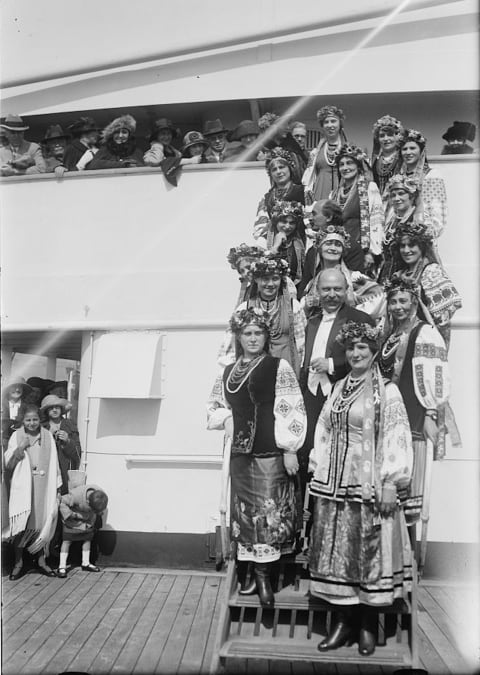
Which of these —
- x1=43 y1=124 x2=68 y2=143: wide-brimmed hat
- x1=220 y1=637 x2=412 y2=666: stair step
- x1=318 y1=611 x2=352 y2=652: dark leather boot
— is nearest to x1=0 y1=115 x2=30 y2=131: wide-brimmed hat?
x1=43 y1=124 x2=68 y2=143: wide-brimmed hat

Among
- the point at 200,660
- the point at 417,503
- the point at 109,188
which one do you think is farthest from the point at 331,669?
the point at 109,188

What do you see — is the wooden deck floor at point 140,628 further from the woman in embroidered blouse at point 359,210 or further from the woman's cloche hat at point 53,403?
the woman in embroidered blouse at point 359,210

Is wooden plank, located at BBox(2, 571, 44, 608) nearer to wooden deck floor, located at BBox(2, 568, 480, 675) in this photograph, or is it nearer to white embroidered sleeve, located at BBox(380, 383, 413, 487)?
wooden deck floor, located at BBox(2, 568, 480, 675)

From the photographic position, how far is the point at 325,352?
285 centimetres

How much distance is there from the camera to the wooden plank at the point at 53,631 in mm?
2549

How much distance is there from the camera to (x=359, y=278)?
3.11 meters

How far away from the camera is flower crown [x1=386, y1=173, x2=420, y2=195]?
Result: 3.30m

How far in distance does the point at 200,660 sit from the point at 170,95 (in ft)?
11.8

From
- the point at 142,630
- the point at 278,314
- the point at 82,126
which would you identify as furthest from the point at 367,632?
the point at 82,126

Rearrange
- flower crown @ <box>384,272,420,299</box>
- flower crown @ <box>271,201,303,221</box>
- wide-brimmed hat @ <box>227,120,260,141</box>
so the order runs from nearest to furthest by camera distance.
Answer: flower crown @ <box>384,272,420,299</box> → flower crown @ <box>271,201,303,221</box> → wide-brimmed hat @ <box>227,120,260,141</box>

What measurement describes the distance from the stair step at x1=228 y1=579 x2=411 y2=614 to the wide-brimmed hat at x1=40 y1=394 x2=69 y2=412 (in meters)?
1.98

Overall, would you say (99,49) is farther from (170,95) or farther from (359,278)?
(359,278)

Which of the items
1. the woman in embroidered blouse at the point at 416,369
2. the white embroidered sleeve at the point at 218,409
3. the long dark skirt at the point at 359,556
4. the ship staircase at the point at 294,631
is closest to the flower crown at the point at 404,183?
the woman in embroidered blouse at the point at 416,369

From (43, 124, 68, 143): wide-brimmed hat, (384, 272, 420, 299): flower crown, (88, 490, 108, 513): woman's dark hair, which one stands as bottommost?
(88, 490, 108, 513): woman's dark hair
